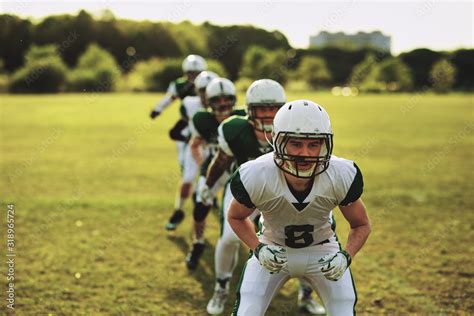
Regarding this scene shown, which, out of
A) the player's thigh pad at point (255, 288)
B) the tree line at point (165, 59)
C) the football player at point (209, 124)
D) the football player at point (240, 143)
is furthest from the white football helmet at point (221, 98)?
the tree line at point (165, 59)

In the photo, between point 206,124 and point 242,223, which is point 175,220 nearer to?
point 206,124

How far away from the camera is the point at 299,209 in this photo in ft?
9.05

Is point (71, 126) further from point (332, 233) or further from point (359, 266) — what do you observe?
point (332, 233)

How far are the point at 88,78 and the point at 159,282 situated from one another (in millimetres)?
48927

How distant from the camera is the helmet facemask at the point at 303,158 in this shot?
2605mm

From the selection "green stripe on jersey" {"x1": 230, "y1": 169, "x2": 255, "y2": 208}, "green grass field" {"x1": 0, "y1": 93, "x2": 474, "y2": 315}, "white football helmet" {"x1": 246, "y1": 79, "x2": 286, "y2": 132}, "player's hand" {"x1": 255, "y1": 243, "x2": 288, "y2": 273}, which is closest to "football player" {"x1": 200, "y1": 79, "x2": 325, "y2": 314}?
"white football helmet" {"x1": 246, "y1": 79, "x2": 286, "y2": 132}

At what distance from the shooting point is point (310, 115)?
2.65 meters

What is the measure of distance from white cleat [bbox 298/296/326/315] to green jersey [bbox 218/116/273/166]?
1.35 metres

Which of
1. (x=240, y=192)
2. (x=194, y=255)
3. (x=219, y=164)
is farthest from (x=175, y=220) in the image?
(x=240, y=192)

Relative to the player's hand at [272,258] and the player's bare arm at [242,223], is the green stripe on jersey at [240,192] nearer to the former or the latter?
the player's bare arm at [242,223]

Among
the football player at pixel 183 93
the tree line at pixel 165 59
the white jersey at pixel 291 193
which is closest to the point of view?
the white jersey at pixel 291 193

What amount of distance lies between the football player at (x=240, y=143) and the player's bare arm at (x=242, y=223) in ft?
3.10

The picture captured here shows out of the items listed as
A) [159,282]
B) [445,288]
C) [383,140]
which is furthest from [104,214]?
[383,140]

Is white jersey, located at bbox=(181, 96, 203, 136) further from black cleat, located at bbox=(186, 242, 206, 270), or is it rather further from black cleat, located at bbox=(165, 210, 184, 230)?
black cleat, located at bbox=(186, 242, 206, 270)
